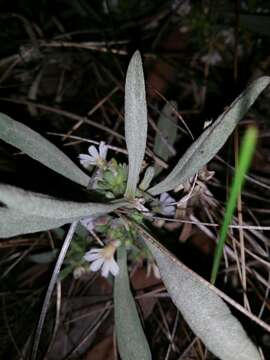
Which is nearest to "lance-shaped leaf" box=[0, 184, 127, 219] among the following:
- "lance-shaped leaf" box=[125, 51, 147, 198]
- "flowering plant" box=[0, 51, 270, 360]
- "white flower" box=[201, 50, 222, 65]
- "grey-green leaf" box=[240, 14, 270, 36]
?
"flowering plant" box=[0, 51, 270, 360]

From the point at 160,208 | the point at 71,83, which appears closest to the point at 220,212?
the point at 160,208

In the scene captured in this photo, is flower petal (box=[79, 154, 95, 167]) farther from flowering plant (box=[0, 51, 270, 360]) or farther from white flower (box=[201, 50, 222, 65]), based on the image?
white flower (box=[201, 50, 222, 65])

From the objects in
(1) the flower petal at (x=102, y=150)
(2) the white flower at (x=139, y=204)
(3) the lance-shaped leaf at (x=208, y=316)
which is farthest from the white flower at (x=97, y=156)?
(3) the lance-shaped leaf at (x=208, y=316)

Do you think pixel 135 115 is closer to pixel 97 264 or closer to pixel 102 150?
pixel 102 150

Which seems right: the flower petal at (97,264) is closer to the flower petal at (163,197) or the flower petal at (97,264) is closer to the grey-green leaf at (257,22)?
the flower petal at (163,197)

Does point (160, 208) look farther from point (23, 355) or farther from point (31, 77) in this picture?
point (31, 77)
